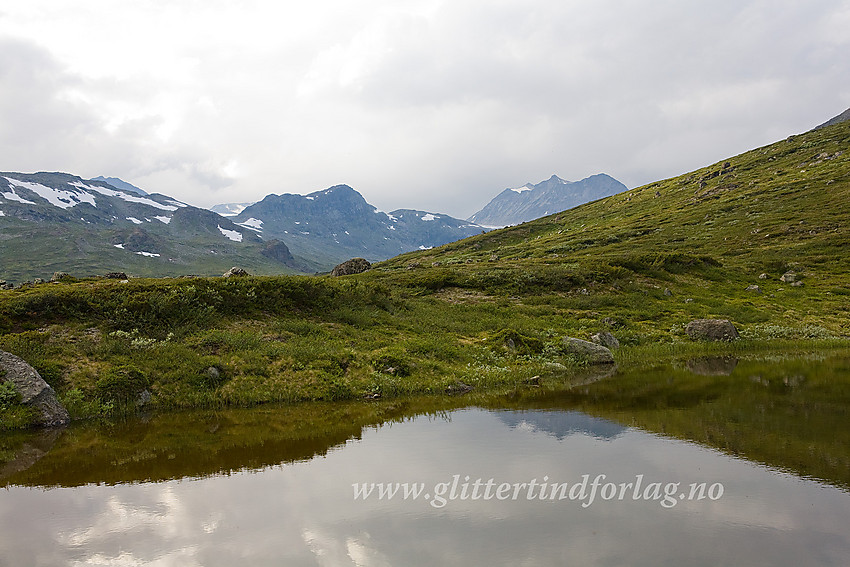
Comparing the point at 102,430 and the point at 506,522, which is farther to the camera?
the point at 102,430

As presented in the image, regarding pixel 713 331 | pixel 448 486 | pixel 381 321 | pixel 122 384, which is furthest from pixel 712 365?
pixel 122 384

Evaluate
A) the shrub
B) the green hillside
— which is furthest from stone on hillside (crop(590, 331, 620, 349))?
the shrub

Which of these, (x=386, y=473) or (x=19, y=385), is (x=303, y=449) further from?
(x=19, y=385)

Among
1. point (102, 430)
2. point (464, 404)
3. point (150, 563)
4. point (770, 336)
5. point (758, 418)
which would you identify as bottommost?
point (770, 336)

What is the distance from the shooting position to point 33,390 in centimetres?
2153

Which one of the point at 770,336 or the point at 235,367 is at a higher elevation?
the point at 235,367

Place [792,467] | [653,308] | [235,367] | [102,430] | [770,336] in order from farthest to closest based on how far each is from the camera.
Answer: [653,308], [770,336], [235,367], [102,430], [792,467]

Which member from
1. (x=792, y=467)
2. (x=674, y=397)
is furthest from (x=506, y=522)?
(x=674, y=397)

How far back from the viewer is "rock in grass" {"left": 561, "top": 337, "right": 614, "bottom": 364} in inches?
1323

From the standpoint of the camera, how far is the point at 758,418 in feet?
62.6

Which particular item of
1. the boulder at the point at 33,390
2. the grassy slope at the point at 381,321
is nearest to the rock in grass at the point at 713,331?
the grassy slope at the point at 381,321

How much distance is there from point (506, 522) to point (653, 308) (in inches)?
1790

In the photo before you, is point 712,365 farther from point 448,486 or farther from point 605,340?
point 448,486

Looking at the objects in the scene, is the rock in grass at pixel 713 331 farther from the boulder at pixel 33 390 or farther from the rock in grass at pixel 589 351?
the boulder at pixel 33 390
